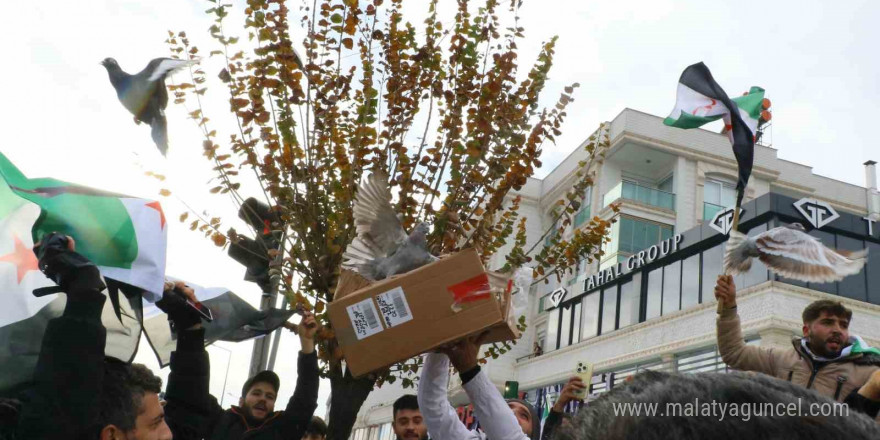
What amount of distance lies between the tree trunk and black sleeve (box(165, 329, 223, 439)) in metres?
2.63

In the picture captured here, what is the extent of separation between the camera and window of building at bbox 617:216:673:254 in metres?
27.4

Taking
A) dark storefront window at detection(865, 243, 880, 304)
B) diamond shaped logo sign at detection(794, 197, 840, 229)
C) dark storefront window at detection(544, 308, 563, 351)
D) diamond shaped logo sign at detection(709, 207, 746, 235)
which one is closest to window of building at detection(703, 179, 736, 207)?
dark storefront window at detection(544, 308, 563, 351)

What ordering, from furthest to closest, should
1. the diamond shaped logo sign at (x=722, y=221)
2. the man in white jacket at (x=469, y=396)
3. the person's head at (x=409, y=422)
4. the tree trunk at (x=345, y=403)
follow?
the diamond shaped logo sign at (x=722, y=221), the tree trunk at (x=345, y=403), the person's head at (x=409, y=422), the man in white jacket at (x=469, y=396)

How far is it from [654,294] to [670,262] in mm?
1175

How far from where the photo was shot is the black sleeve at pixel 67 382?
83.7 inches

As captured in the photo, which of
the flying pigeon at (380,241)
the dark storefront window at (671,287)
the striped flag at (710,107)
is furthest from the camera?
the dark storefront window at (671,287)

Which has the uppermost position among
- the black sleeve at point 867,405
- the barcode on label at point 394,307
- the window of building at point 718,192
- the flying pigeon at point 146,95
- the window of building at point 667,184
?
the window of building at point 667,184

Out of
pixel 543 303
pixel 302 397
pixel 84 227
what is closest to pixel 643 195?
pixel 543 303

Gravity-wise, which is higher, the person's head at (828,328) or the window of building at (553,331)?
the window of building at (553,331)

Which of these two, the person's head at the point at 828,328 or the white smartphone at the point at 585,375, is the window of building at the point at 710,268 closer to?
the white smartphone at the point at 585,375

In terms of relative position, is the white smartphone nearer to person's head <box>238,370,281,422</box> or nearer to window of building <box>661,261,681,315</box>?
person's head <box>238,370,281,422</box>

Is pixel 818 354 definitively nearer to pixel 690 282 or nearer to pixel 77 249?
pixel 77 249

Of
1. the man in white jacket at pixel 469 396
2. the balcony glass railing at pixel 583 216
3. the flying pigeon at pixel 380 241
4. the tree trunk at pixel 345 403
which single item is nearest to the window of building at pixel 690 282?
the balcony glass railing at pixel 583 216

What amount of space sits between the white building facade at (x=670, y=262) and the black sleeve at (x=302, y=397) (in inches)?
556
